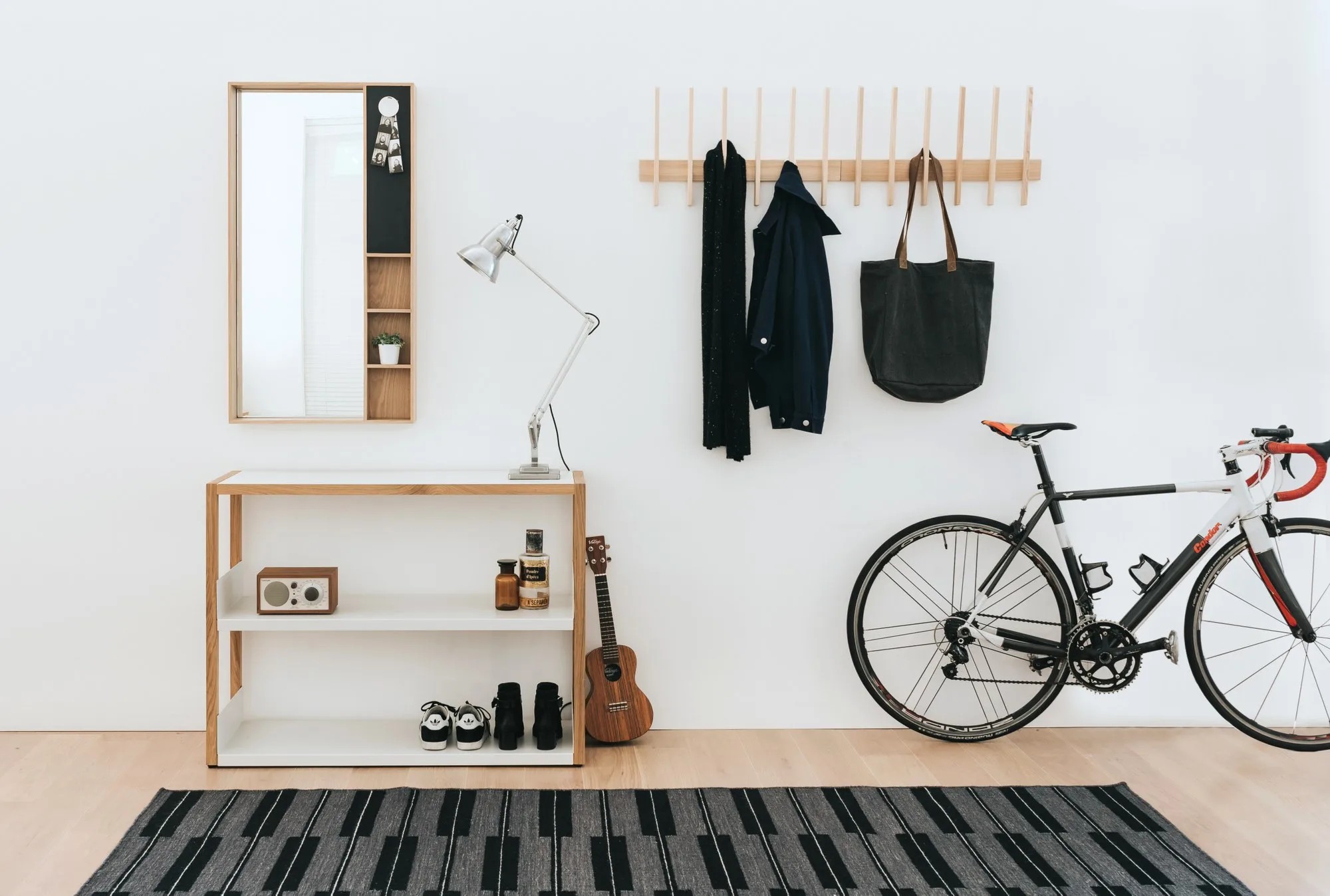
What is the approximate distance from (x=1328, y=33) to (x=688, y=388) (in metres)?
2.17

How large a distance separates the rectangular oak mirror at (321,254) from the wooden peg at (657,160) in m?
0.69

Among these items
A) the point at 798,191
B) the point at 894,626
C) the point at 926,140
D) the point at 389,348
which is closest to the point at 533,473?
the point at 389,348

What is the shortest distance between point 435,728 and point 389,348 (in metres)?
1.07

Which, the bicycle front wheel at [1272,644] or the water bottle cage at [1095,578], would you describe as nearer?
the water bottle cage at [1095,578]

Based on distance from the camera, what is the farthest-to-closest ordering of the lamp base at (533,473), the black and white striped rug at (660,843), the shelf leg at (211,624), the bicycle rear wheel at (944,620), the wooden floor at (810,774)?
the bicycle rear wheel at (944,620)
the lamp base at (533,473)
the shelf leg at (211,624)
the wooden floor at (810,774)
the black and white striped rug at (660,843)

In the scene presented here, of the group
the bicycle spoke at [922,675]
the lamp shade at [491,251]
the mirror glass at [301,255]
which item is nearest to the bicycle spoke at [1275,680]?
the bicycle spoke at [922,675]

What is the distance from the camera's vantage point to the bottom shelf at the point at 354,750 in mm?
2566

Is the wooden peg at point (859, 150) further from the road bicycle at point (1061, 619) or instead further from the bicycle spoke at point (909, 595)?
the bicycle spoke at point (909, 595)

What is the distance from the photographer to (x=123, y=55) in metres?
2.69

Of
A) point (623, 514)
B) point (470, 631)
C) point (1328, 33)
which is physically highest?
point (1328, 33)

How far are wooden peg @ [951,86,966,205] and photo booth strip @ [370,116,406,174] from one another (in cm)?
160

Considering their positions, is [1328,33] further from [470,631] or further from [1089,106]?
[470,631]

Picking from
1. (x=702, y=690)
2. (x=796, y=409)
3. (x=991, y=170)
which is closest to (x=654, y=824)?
(x=702, y=690)

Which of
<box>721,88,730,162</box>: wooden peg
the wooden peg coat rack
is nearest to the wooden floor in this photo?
the wooden peg coat rack
